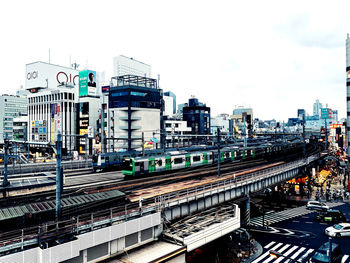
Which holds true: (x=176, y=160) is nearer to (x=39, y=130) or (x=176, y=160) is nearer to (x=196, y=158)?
(x=196, y=158)

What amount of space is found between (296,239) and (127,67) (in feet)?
483

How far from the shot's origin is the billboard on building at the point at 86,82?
3817 inches

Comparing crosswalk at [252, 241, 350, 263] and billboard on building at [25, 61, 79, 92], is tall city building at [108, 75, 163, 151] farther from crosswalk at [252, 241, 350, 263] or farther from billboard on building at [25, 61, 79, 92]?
crosswalk at [252, 241, 350, 263]

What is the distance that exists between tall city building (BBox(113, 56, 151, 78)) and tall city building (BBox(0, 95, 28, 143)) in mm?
53875

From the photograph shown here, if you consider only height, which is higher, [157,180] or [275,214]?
[157,180]

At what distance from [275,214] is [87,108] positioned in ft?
258

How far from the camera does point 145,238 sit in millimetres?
23016

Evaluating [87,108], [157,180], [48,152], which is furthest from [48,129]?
[157,180]

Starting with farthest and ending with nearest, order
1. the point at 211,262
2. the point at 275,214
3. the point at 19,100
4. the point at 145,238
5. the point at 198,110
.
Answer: the point at 19,100, the point at 198,110, the point at 275,214, the point at 211,262, the point at 145,238

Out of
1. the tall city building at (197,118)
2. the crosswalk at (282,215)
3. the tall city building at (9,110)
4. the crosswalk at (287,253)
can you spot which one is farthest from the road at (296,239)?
the tall city building at (9,110)

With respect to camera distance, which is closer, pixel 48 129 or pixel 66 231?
pixel 66 231

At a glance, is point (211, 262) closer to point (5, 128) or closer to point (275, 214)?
point (275, 214)

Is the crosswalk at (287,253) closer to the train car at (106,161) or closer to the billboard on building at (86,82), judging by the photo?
the train car at (106,161)

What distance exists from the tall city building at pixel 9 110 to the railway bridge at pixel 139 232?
141m
